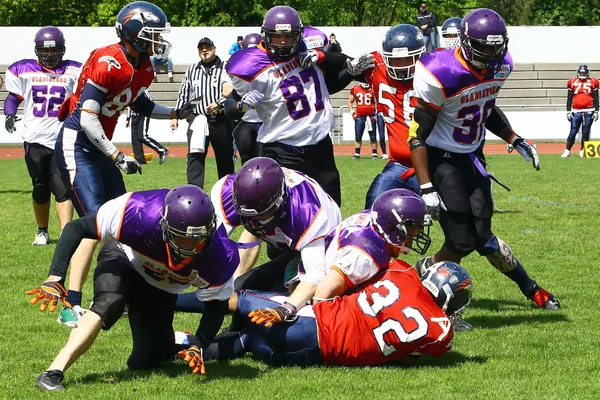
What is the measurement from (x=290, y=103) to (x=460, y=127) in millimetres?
1248

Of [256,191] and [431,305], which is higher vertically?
[256,191]

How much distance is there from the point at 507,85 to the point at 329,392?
78.8ft

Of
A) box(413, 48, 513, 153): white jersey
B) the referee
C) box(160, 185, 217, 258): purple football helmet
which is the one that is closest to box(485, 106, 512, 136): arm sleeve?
box(413, 48, 513, 153): white jersey

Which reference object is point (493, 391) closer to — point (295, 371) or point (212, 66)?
point (295, 371)

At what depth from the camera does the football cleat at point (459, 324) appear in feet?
18.1

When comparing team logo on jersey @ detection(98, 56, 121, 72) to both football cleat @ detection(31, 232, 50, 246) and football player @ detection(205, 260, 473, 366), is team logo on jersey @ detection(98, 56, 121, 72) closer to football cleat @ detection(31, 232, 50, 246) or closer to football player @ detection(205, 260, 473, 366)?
football player @ detection(205, 260, 473, 366)

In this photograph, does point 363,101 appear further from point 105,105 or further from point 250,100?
point 105,105

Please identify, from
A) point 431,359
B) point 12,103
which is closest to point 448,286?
point 431,359

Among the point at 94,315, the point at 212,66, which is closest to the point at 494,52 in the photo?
the point at 94,315

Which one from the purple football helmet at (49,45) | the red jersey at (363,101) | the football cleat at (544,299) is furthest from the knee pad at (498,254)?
the red jersey at (363,101)

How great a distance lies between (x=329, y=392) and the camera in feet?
14.1

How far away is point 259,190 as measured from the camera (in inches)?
181

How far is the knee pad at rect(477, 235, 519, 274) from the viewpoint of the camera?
19.7ft

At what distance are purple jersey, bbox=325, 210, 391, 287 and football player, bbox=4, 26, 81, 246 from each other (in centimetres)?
449
